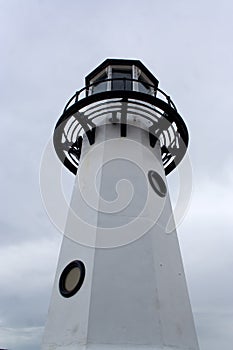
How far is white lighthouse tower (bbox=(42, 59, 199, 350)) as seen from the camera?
629 centimetres

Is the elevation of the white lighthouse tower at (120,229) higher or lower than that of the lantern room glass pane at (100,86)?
lower

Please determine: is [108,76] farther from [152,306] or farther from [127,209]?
[152,306]

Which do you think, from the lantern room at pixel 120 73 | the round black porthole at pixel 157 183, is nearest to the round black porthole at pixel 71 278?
the round black porthole at pixel 157 183

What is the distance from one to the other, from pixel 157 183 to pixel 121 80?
315 cm

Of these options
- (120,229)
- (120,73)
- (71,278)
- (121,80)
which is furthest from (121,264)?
(120,73)

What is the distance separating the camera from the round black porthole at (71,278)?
6.90m

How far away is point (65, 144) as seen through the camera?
408 inches

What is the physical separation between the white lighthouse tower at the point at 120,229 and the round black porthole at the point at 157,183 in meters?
0.03

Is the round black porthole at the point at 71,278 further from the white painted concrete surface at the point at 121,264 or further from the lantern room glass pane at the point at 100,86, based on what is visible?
the lantern room glass pane at the point at 100,86

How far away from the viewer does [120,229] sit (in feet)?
24.3

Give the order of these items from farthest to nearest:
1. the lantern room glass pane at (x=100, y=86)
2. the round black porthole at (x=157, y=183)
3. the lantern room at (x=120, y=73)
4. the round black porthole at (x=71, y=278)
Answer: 1. the lantern room glass pane at (x=100, y=86)
2. the lantern room at (x=120, y=73)
3. the round black porthole at (x=157, y=183)
4. the round black porthole at (x=71, y=278)

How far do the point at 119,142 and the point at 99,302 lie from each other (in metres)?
4.11

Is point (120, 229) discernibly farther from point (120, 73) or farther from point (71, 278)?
point (120, 73)

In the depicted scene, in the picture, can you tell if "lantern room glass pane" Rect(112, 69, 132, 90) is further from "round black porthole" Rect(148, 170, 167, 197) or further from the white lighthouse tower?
"round black porthole" Rect(148, 170, 167, 197)
